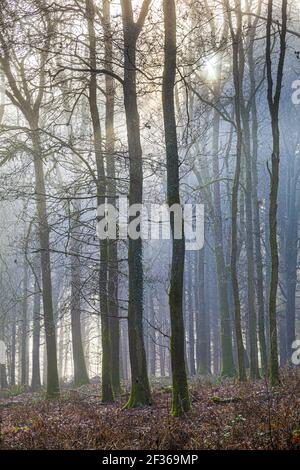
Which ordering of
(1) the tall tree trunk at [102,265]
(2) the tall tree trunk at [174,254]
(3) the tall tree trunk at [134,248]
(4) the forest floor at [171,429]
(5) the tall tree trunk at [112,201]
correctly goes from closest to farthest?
(4) the forest floor at [171,429]
(2) the tall tree trunk at [174,254]
(3) the tall tree trunk at [134,248]
(1) the tall tree trunk at [102,265]
(5) the tall tree trunk at [112,201]

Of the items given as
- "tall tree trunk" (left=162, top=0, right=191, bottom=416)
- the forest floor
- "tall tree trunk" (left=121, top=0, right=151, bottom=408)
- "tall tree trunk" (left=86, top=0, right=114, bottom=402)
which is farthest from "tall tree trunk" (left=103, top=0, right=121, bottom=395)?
the forest floor

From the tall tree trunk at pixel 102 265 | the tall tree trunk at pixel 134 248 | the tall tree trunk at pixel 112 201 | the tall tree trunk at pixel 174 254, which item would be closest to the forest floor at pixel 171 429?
the tall tree trunk at pixel 174 254

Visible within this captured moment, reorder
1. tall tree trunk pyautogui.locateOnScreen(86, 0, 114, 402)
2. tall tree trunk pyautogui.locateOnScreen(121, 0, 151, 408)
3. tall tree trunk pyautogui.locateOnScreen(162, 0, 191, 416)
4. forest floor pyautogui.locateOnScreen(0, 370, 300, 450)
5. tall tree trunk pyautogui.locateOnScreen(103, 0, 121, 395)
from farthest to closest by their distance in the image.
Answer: tall tree trunk pyautogui.locateOnScreen(103, 0, 121, 395)
tall tree trunk pyautogui.locateOnScreen(86, 0, 114, 402)
tall tree trunk pyautogui.locateOnScreen(121, 0, 151, 408)
tall tree trunk pyautogui.locateOnScreen(162, 0, 191, 416)
forest floor pyautogui.locateOnScreen(0, 370, 300, 450)

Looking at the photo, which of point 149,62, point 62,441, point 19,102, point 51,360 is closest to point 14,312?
point 51,360

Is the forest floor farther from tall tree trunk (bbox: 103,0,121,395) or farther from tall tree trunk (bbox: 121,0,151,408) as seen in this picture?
tall tree trunk (bbox: 103,0,121,395)

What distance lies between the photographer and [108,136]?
1447cm

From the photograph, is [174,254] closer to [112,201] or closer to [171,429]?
[171,429]

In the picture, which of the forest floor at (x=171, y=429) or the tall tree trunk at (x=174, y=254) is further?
the tall tree trunk at (x=174, y=254)

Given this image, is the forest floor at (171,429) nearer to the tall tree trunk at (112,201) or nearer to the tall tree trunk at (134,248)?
the tall tree trunk at (134,248)

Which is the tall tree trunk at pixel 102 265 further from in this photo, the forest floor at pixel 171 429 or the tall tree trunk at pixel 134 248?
the forest floor at pixel 171 429

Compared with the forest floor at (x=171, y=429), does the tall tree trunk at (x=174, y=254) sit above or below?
above

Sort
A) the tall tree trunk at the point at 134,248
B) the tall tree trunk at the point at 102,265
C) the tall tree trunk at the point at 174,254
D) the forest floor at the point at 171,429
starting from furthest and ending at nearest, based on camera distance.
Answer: the tall tree trunk at the point at 102,265, the tall tree trunk at the point at 134,248, the tall tree trunk at the point at 174,254, the forest floor at the point at 171,429

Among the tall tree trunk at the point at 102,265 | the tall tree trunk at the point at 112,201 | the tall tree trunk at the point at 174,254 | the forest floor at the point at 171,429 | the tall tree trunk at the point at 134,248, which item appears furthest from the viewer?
the tall tree trunk at the point at 112,201

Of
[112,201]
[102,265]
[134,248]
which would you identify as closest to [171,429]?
[134,248]
